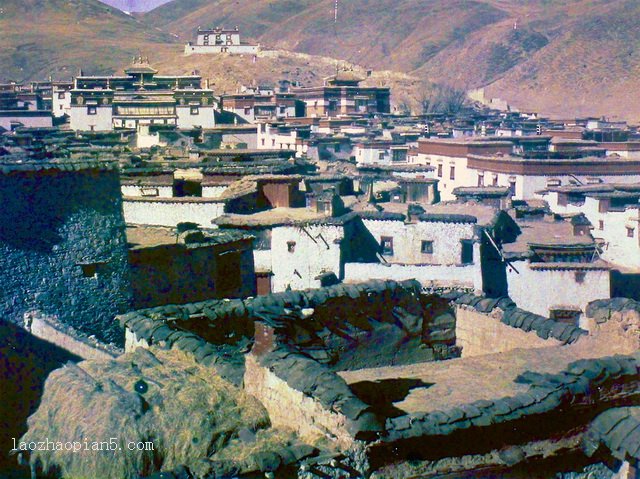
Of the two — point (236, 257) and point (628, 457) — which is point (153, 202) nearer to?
point (236, 257)

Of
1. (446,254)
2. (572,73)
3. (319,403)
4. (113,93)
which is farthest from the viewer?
(572,73)

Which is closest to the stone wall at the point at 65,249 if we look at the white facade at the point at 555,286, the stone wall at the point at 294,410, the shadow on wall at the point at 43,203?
the shadow on wall at the point at 43,203

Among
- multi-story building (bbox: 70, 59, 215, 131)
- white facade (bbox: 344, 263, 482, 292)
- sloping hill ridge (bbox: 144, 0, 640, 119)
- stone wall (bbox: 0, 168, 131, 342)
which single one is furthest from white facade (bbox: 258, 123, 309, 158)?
sloping hill ridge (bbox: 144, 0, 640, 119)

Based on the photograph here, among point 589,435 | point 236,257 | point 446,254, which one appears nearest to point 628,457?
point 589,435

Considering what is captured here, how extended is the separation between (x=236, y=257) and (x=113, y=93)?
3817cm

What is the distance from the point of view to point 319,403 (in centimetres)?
549

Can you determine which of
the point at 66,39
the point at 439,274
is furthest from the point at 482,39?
the point at 439,274

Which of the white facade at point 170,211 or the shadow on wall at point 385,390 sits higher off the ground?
the shadow on wall at point 385,390

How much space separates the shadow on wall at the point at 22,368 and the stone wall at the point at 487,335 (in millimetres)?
4979

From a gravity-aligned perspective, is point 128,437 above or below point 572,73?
below

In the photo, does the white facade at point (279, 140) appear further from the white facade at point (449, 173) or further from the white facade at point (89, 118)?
the white facade at point (89, 118)

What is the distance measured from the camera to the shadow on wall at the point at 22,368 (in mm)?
10531

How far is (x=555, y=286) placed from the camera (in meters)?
17.9

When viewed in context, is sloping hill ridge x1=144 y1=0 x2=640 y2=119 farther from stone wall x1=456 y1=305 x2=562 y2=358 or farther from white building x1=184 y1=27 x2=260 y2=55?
stone wall x1=456 y1=305 x2=562 y2=358
